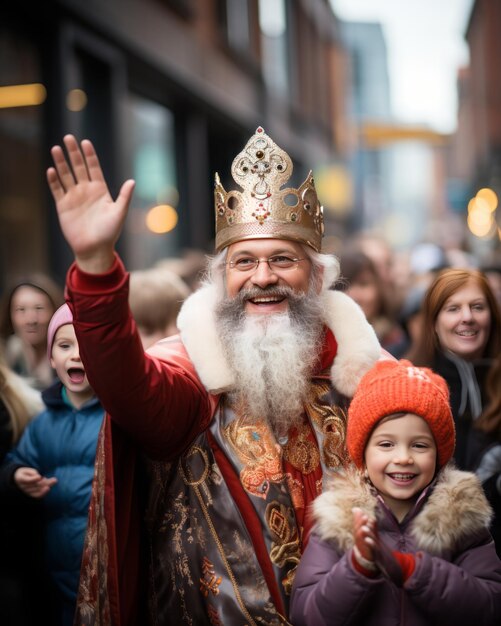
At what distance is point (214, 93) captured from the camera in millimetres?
15195

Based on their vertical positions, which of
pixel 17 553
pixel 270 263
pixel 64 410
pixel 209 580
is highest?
pixel 270 263

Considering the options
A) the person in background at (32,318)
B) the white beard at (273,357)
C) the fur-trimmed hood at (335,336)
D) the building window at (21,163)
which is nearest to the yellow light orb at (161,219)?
the building window at (21,163)

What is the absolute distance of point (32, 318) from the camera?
15.9ft

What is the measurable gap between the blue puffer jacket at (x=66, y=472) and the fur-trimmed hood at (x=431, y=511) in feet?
4.13

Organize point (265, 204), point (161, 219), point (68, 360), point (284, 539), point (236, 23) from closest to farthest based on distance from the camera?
1. point (284, 539)
2. point (265, 204)
3. point (68, 360)
4. point (161, 219)
5. point (236, 23)

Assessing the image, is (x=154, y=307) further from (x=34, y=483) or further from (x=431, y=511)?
(x=431, y=511)

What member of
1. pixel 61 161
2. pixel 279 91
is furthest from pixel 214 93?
pixel 61 161

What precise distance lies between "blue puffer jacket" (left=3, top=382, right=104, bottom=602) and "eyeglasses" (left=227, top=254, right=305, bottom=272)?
935 mm

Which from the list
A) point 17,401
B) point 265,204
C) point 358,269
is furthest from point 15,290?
point 358,269

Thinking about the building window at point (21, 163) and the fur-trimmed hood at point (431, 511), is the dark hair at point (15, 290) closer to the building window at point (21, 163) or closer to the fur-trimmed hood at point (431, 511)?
the fur-trimmed hood at point (431, 511)

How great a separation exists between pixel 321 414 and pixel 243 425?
11.8 inches

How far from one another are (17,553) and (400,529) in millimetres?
1865

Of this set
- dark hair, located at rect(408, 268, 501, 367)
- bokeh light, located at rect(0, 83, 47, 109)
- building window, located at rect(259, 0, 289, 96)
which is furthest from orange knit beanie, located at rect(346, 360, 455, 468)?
building window, located at rect(259, 0, 289, 96)

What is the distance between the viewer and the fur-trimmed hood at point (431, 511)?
3.10 meters
